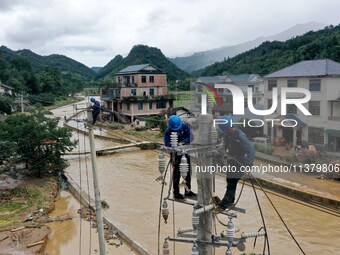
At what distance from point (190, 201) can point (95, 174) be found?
133 inches

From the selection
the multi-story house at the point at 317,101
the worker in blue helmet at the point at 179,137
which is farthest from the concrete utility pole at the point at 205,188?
the multi-story house at the point at 317,101

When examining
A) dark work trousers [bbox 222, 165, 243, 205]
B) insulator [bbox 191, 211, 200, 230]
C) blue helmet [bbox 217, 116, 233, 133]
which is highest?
blue helmet [bbox 217, 116, 233, 133]

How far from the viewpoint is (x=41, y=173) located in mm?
17391

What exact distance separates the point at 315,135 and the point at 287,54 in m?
21.1

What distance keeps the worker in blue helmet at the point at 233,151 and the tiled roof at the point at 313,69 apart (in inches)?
507

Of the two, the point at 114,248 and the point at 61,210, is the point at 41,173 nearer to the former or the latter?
the point at 61,210

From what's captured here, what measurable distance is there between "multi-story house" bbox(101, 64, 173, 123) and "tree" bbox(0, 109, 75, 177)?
18.6 metres

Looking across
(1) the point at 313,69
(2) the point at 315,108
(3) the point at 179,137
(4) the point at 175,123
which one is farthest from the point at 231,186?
(1) the point at 313,69

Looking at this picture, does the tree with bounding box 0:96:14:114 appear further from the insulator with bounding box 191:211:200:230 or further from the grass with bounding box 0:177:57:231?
the insulator with bounding box 191:211:200:230

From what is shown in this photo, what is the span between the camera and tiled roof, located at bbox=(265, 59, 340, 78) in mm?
15695

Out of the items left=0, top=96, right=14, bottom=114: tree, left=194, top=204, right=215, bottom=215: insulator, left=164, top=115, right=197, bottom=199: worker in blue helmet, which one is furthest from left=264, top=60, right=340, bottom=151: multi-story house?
left=0, top=96, right=14, bottom=114: tree

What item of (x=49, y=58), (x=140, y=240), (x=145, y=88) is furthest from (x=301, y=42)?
(x=49, y=58)

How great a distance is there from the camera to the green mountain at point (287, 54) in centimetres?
3094

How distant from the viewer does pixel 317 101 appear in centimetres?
1495
